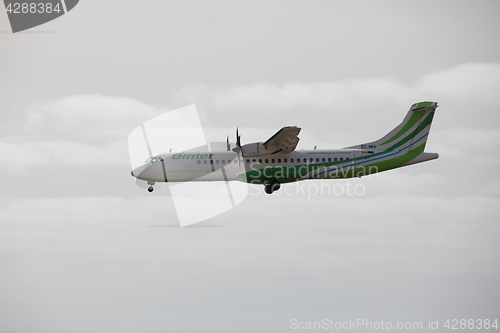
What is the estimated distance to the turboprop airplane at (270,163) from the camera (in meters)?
40.5

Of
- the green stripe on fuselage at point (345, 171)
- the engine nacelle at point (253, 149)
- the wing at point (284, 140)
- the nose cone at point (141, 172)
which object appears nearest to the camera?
the wing at point (284, 140)

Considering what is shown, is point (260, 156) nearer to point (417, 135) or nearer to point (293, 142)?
point (293, 142)

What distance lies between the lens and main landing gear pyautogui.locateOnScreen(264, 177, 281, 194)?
1602 inches

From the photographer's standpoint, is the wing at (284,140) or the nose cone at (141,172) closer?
the wing at (284,140)

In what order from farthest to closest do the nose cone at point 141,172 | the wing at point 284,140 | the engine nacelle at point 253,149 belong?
the nose cone at point 141,172 < the engine nacelle at point 253,149 < the wing at point 284,140

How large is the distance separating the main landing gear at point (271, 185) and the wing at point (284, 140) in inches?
83.1

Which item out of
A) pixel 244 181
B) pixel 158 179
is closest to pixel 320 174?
pixel 244 181

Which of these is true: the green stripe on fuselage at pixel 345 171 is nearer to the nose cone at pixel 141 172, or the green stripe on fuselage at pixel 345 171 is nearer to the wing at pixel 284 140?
the wing at pixel 284 140

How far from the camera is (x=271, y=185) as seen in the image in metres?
40.7

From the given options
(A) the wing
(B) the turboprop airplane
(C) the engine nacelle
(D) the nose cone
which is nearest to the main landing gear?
(B) the turboprop airplane

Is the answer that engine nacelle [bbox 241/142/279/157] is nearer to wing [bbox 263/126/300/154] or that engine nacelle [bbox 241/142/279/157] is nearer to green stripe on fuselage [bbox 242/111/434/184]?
wing [bbox 263/126/300/154]

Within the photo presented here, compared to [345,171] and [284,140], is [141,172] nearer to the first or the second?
[284,140]

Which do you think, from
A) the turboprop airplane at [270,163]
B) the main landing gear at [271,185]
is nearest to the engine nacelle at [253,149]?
the turboprop airplane at [270,163]

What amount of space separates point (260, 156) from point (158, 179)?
737 centimetres
